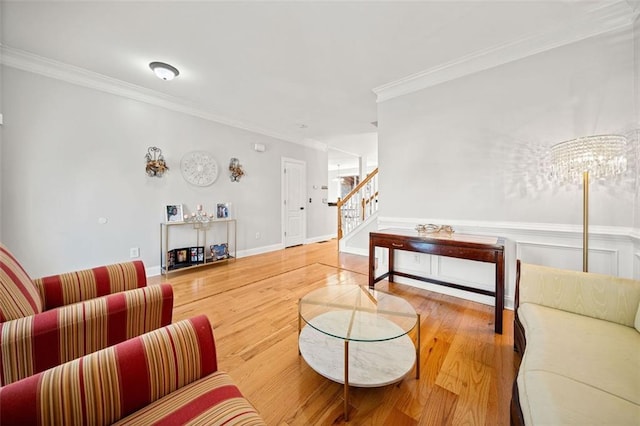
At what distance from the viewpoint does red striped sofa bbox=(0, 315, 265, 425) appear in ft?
2.15

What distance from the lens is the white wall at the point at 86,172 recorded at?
101 inches

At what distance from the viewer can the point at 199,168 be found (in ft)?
13.0

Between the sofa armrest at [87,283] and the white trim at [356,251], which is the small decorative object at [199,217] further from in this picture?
the white trim at [356,251]

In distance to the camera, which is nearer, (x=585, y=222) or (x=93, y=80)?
(x=585, y=222)

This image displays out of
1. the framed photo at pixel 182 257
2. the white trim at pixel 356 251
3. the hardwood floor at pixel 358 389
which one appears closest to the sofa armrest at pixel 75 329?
the hardwood floor at pixel 358 389

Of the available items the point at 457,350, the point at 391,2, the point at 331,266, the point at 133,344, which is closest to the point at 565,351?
the point at 457,350

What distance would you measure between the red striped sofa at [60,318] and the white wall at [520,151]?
2.78 metres

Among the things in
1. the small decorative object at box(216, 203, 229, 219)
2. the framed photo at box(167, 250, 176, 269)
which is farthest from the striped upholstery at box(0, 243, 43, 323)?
the small decorative object at box(216, 203, 229, 219)

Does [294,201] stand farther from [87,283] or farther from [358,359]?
[358,359]

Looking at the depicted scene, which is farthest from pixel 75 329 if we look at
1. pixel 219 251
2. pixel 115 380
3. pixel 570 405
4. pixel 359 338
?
pixel 219 251

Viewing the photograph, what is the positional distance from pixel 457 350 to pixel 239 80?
357cm

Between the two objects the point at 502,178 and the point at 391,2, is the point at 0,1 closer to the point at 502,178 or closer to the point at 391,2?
the point at 391,2

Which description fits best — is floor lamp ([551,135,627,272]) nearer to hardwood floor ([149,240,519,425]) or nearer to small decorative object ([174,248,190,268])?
hardwood floor ([149,240,519,425])

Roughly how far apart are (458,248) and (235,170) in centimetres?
371
